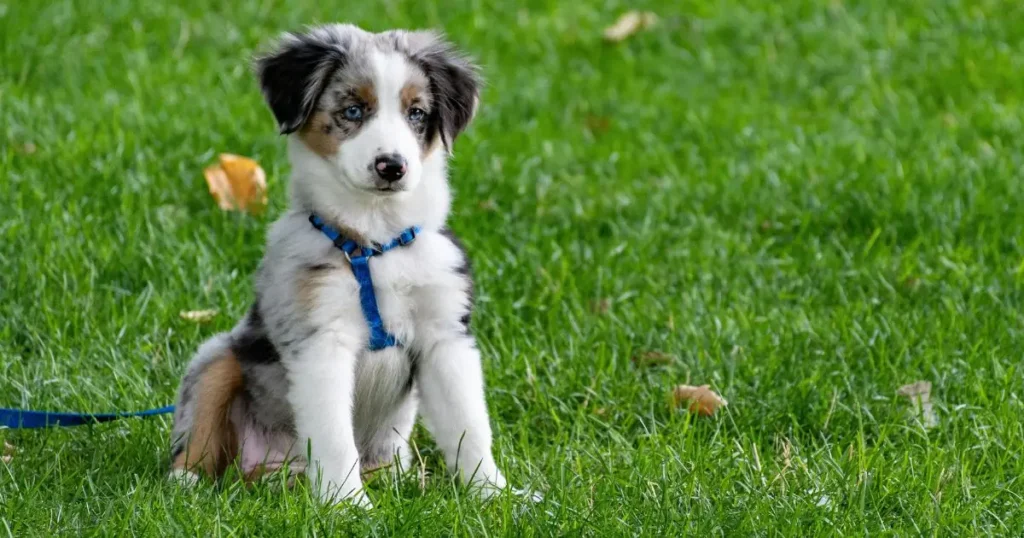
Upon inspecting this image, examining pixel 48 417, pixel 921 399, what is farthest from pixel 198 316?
pixel 921 399

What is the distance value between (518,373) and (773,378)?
2.83 ft

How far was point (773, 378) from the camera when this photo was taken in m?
4.62

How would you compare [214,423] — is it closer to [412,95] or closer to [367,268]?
[367,268]

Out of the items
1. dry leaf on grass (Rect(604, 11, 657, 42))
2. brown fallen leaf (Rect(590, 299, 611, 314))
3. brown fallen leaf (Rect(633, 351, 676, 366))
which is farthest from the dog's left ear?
dry leaf on grass (Rect(604, 11, 657, 42))

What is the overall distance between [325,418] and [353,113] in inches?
32.4

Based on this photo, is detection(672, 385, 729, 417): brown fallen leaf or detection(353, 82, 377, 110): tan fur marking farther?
detection(672, 385, 729, 417): brown fallen leaf

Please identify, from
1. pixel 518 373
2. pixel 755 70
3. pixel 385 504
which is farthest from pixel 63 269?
pixel 755 70

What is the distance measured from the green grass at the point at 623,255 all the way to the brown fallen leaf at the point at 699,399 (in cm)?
5

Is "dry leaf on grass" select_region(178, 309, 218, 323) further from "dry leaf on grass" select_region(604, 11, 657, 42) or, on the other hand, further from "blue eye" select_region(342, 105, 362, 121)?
"dry leaf on grass" select_region(604, 11, 657, 42)

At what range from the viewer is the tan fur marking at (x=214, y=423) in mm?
3842

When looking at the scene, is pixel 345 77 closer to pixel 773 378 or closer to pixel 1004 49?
pixel 773 378

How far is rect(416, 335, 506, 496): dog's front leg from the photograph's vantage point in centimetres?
379

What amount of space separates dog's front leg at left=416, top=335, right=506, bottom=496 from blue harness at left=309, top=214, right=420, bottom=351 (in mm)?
142

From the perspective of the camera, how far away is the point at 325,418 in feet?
11.8
